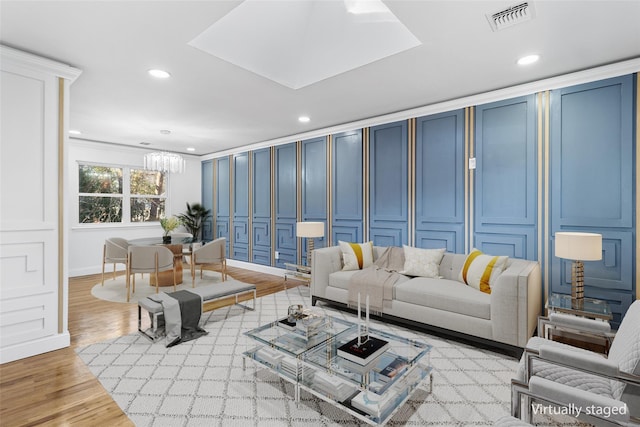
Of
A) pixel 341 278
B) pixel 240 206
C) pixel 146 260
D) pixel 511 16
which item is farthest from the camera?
pixel 240 206

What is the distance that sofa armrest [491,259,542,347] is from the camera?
102 inches

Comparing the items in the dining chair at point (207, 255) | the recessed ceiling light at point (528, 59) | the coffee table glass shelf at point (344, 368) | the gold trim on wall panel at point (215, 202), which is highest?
the recessed ceiling light at point (528, 59)

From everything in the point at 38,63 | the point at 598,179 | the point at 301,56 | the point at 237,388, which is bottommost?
the point at 237,388

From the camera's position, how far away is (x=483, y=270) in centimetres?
315

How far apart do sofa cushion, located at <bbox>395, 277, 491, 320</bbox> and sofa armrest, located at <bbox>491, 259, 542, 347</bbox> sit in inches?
4.4

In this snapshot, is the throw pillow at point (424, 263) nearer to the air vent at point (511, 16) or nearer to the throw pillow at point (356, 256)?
the throw pillow at point (356, 256)

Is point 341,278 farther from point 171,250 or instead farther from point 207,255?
point 171,250

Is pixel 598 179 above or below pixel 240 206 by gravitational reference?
above

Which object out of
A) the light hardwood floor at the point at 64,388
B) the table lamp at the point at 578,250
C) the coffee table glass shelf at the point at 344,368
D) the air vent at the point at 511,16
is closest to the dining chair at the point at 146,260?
the light hardwood floor at the point at 64,388

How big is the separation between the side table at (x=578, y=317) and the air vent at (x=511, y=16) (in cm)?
212

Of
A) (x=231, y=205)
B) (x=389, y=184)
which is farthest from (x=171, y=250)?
(x=389, y=184)

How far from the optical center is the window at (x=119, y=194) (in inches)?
240

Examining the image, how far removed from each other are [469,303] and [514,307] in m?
0.36

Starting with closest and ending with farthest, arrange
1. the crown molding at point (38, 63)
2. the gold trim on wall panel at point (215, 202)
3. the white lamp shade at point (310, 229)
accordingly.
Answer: the crown molding at point (38, 63) → the white lamp shade at point (310, 229) → the gold trim on wall panel at point (215, 202)
